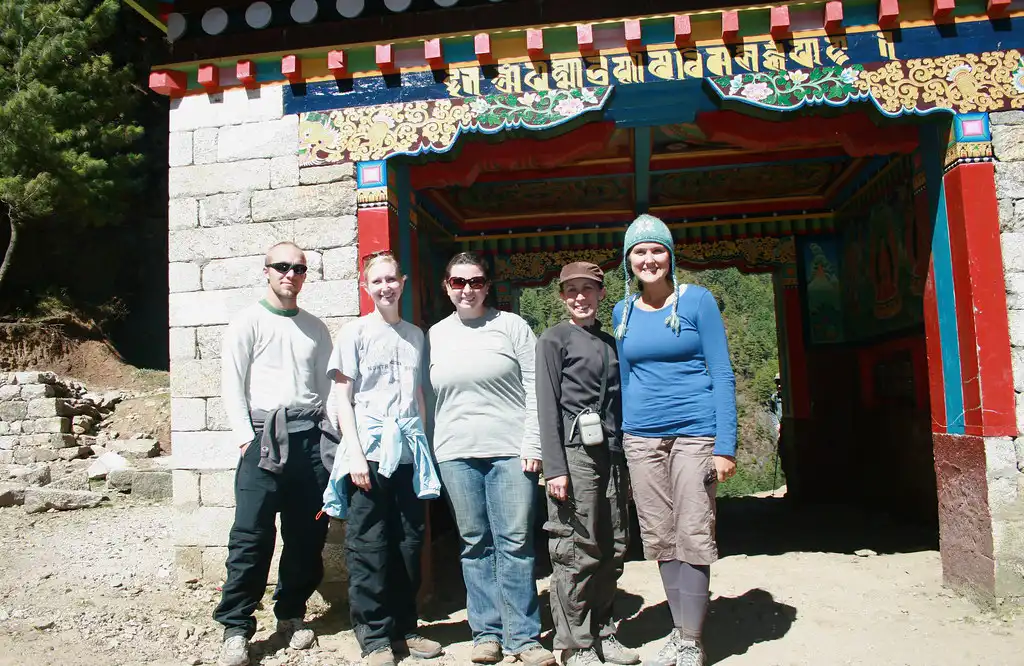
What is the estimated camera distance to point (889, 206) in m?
7.04

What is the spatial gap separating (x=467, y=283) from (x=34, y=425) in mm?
10006

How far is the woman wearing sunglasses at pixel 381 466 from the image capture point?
11.4 ft

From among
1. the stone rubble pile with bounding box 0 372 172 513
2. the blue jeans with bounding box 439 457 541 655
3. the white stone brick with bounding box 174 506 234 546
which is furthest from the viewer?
the stone rubble pile with bounding box 0 372 172 513

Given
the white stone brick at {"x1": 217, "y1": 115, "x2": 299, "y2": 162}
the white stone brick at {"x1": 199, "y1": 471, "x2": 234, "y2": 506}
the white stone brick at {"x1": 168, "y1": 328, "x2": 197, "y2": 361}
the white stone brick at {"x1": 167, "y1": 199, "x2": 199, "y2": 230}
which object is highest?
the white stone brick at {"x1": 217, "y1": 115, "x2": 299, "y2": 162}

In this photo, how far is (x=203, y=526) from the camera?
4.75 m

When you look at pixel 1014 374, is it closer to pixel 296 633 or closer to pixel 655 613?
pixel 655 613

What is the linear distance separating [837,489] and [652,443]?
6381 millimetres

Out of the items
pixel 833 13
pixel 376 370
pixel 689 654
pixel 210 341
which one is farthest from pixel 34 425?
Result: pixel 833 13

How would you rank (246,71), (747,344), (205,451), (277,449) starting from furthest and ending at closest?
(747,344), (246,71), (205,451), (277,449)

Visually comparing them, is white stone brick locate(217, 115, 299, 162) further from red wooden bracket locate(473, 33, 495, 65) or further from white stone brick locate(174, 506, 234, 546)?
white stone brick locate(174, 506, 234, 546)

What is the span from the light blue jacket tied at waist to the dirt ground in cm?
81

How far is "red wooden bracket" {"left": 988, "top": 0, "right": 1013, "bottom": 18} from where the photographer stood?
173 inches

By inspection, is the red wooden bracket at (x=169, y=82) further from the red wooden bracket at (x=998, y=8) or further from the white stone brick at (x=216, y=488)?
the red wooden bracket at (x=998, y=8)

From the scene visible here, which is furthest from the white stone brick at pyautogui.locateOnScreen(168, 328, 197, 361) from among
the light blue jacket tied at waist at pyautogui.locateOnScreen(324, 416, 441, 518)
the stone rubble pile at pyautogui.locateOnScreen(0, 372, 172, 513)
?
the stone rubble pile at pyautogui.locateOnScreen(0, 372, 172, 513)
